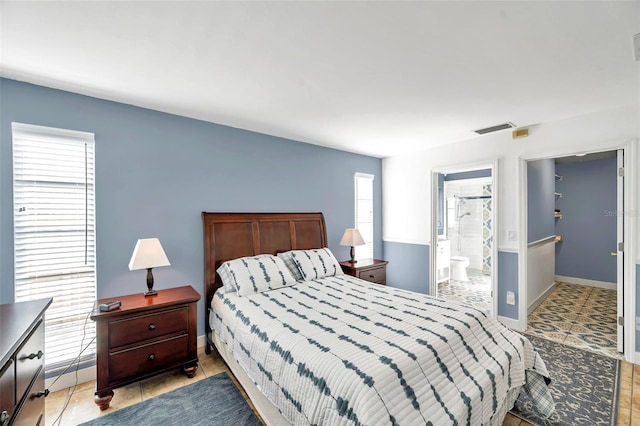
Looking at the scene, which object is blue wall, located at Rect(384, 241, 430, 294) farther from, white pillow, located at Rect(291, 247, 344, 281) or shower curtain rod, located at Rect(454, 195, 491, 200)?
shower curtain rod, located at Rect(454, 195, 491, 200)

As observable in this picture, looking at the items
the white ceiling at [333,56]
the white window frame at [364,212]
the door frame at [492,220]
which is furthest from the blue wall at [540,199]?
the white window frame at [364,212]

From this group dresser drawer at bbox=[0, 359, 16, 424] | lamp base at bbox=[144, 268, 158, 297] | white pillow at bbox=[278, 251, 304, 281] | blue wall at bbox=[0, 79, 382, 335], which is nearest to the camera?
dresser drawer at bbox=[0, 359, 16, 424]

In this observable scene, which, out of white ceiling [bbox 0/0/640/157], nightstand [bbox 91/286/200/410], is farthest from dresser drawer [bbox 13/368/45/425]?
white ceiling [bbox 0/0/640/157]

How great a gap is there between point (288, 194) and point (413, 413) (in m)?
2.84

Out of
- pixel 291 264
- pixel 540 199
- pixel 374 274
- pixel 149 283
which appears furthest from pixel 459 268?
pixel 149 283

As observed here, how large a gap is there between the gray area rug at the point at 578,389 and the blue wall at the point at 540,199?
5.36 ft

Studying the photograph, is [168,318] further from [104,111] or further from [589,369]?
[589,369]

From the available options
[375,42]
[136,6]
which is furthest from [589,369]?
[136,6]

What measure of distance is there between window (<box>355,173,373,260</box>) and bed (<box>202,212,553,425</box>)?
1756mm

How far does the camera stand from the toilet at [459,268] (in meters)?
5.57

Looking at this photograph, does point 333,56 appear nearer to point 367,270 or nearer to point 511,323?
point 367,270

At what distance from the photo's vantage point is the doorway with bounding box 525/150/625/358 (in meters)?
3.71

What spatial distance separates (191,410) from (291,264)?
1.57m

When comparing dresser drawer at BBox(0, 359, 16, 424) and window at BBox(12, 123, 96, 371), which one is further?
window at BBox(12, 123, 96, 371)
